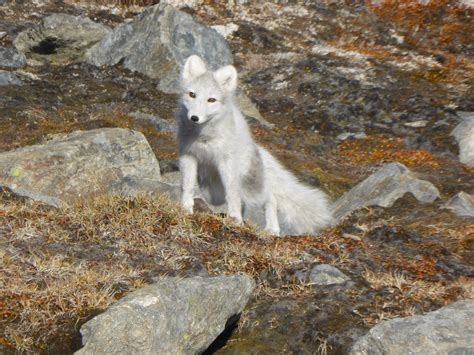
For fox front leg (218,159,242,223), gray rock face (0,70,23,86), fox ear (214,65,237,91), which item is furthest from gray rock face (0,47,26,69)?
fox front leg (218,159,242,223)

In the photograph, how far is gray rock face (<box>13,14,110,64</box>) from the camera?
99.8 ft

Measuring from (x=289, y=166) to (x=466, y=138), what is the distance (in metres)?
7.47

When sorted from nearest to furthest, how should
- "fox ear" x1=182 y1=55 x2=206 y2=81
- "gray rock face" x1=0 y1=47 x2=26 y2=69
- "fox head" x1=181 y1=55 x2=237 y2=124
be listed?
"fox head" x1=181 y1=55 x2=237 y2=124
"fox ear" x1=182 y1=55 x2=206 y2=81
"gray rock face" x1=0 y1=47 x2=26 y2=69

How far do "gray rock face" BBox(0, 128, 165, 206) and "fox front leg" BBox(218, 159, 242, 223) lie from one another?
229cm

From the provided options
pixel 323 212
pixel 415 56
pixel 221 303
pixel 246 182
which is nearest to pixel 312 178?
pixel 323 212

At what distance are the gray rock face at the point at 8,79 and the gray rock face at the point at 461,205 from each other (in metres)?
20.1

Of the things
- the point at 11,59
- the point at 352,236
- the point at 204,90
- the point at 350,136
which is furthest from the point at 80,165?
the point at 11,59

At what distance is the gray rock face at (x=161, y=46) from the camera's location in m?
28.8

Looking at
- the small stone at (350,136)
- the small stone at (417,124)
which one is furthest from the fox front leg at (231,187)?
the small stone at (417,124)

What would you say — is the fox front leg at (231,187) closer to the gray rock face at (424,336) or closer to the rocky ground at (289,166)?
the rocky ground at (289,166)

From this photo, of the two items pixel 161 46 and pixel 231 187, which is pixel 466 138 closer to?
pixel 161 46

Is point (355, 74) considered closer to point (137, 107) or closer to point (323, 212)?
point (137, 107)

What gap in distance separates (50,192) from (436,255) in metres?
9.15

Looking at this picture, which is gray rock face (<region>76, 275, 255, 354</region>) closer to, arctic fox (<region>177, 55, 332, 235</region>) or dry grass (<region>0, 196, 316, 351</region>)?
dry grass (<region>0, 196, 316, 351</region>)
